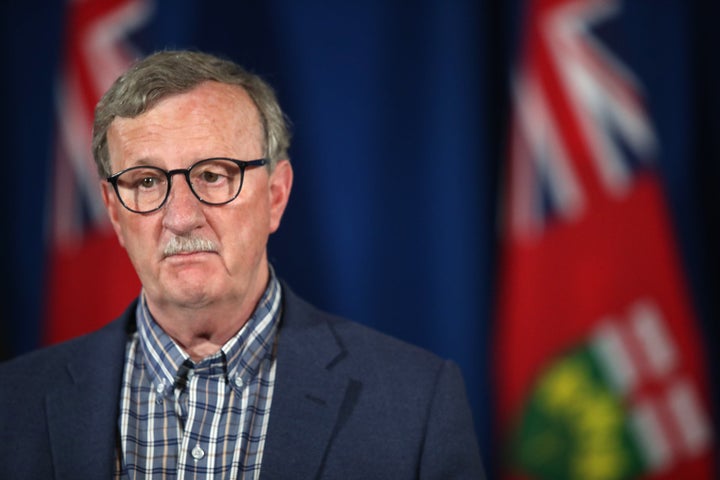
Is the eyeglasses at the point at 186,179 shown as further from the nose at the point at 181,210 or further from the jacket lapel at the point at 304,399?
the jacket lapel at the point at 304,399

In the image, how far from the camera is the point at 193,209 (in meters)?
1.47

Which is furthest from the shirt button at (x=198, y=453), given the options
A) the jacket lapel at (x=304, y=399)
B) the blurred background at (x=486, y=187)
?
the blurred background at (x=486, y=187)

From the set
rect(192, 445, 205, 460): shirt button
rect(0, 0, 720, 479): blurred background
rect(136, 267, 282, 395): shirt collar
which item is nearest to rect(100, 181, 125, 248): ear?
rect(136, 267, 282, 395): shirt collar

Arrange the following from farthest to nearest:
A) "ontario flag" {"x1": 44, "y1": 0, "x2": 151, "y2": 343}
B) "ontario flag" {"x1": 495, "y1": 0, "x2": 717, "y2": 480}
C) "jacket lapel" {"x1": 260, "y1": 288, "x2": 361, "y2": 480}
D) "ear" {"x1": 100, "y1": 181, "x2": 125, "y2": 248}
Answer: "ontario flag" {"x1": 44, "y1": 0, "x2": 151, "y2": 343}, "ontario flag" {"x1": 495, "y1": 0, "x2": 717, "y2": 480}, "ear" {"x1": 100, "y1": 181, "x2": 125, "y2": 248}, "jacket lapel" {"x1": 260, "y1": 288, "x2": 361, "y2": 480}

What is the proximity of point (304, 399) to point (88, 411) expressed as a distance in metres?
0.39

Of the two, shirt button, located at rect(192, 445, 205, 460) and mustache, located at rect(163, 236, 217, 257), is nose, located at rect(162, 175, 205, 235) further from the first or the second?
shirt button, located at rect(192, 445, 205, 460)

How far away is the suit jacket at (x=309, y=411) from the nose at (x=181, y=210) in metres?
0.28

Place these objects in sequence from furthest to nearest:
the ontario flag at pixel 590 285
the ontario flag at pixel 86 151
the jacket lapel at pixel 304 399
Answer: the ontario flag at pixel 86 151 < the ontario flag at pixel 590 285 < the jacket lapel at pixel 304 399

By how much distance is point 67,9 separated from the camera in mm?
2922

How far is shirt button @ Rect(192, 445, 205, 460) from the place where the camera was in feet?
4.81

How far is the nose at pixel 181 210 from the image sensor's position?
146 centimetres

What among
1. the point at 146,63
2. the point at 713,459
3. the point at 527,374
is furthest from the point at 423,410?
the point at 713,459

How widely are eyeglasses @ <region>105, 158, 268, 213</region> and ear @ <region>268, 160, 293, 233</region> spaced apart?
13 cm

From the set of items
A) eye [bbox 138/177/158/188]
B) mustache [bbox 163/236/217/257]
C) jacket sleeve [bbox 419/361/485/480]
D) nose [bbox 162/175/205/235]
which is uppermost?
eye [bbox 138/177/158/188]
